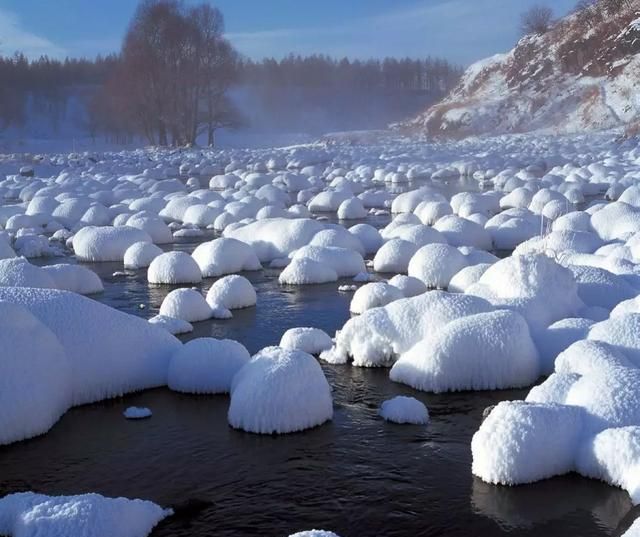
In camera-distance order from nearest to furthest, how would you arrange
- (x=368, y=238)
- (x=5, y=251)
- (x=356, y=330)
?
(x=356, y=330) → (x=5, y=251) → (x=368, y=238)

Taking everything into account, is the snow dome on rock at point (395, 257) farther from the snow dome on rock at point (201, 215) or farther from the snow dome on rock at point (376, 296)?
the snow dome on rock at point (201, 215)

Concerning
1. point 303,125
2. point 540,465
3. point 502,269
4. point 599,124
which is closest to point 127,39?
point 599,124

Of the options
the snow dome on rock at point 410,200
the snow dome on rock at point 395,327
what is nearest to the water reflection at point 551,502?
the snow dome on rock at point 395,327

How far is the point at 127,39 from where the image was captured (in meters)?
48.6

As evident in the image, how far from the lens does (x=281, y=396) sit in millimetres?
5965

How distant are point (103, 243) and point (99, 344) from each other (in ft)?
22.5

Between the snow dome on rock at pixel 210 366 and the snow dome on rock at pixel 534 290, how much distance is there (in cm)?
269

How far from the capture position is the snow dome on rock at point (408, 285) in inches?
382

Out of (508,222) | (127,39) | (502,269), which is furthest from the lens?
(127,39)

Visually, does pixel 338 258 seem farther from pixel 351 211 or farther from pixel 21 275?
pixel 351 211

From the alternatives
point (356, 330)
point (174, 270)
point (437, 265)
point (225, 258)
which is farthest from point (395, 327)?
point (225, 258)

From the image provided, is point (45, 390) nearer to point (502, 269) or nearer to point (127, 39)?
point (502, 269)

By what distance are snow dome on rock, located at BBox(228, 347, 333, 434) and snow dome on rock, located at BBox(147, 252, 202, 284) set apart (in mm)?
5203

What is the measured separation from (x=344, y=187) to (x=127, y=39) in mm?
29594
